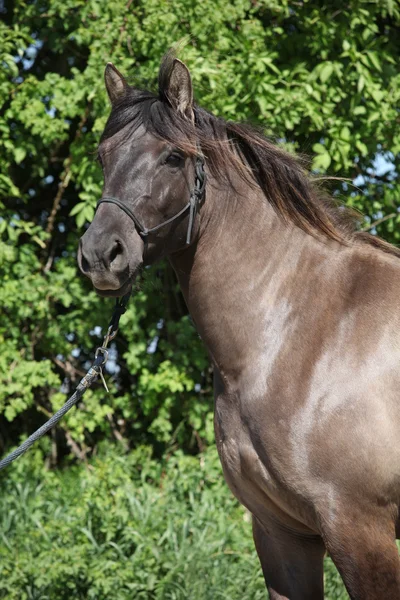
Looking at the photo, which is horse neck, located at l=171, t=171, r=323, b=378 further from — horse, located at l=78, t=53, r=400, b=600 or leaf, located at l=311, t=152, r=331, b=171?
leaf, located at l=311, t=152, r=331, b=171

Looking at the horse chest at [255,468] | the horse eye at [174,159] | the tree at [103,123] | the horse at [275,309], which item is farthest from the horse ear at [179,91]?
the tree at [103,123]

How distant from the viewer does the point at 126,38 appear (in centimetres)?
529

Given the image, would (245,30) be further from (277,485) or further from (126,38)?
(277,485)

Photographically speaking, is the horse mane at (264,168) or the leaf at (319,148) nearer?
the horse mane at (264,168)

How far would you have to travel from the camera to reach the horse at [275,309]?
2.59 m

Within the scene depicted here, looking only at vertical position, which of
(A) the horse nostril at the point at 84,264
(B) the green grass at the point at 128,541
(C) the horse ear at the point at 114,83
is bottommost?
(B) the green grass at the point at 128,541

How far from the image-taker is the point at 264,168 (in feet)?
9.75

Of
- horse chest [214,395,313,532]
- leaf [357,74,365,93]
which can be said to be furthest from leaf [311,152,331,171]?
horse chest [214,395,313,532]

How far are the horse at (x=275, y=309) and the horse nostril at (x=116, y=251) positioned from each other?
0.03 ft

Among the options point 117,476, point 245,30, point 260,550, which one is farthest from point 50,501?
point 245,30

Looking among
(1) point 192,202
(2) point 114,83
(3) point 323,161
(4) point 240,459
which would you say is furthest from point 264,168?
(3) point 323,161

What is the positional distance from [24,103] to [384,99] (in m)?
2.38

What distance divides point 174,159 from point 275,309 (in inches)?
24.4

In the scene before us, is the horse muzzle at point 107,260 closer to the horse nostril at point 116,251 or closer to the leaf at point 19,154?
the horse nostril at point 116,251
